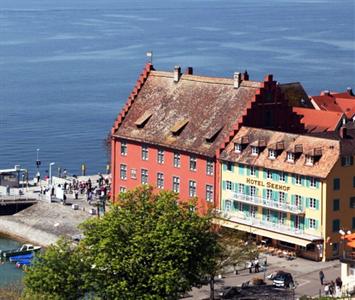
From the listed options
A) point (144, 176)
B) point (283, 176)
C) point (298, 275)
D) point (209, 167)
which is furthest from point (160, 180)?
point (298, 275)

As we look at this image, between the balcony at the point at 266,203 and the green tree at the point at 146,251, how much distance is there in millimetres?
18098

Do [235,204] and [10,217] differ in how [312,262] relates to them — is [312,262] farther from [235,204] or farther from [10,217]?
[10,217]

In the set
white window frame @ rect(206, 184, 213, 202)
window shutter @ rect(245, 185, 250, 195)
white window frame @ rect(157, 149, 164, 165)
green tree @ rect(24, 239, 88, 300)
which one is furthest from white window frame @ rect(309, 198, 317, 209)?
green tree @ rect(24, 239, 88, 300)

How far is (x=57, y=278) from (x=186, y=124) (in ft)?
112

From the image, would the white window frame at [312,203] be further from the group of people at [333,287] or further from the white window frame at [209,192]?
the white window frame at [209,192]

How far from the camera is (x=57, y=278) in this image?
71625 millimetres

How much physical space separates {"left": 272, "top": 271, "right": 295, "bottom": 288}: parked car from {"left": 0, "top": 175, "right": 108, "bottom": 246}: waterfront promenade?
22.8m

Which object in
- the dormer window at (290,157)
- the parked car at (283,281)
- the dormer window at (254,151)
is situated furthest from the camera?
the dormer window at (254,151)

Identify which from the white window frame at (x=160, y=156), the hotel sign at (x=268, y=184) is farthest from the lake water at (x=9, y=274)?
the hotel sign at (x=268, y=184)

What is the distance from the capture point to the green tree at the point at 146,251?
71062mm

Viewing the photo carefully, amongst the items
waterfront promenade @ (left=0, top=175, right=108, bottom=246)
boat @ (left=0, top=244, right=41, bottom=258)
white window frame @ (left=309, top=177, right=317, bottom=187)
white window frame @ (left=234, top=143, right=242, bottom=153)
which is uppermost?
white window frame @ (left=234, top=143, right=242, bottom=153)

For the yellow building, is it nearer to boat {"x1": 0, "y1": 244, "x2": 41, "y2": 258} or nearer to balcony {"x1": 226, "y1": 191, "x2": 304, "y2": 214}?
balcony {"x1": 226, "y1": 191, "x2": 304, "y2": 214}

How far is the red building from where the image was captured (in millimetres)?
100562

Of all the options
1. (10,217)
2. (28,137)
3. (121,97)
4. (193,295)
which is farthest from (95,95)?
(193,295)
